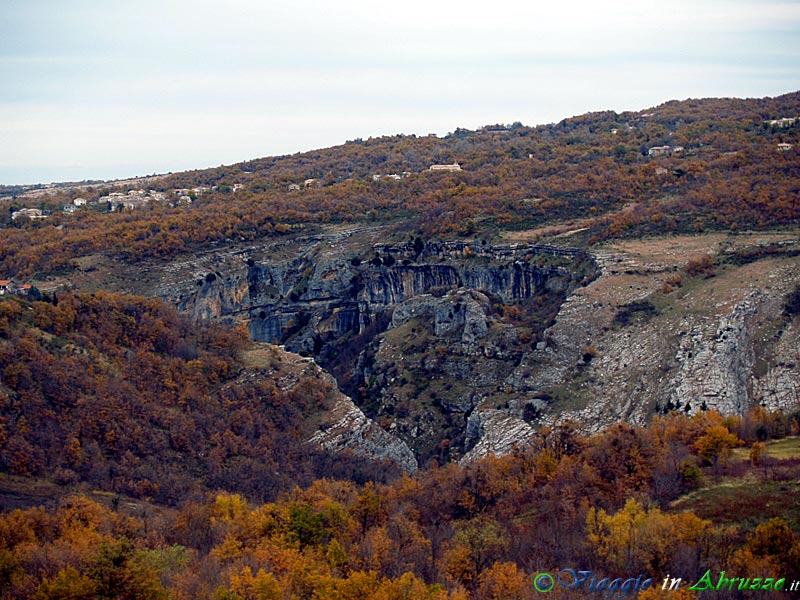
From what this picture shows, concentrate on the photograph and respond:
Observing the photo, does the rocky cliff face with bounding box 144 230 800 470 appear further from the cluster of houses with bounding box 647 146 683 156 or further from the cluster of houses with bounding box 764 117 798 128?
the cluster of houses with bounding box 764 117 798 128

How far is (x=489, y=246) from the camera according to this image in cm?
8150

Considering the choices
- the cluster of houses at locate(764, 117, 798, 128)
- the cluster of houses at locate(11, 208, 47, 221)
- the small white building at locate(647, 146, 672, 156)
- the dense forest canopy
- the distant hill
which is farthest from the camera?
the small white building at locate(647, 146, 672, 156)

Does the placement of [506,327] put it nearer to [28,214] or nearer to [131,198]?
[28,214]

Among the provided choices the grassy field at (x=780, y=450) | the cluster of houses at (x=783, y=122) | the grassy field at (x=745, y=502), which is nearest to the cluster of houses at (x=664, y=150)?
the cluster of houses at (x=783, y=122)

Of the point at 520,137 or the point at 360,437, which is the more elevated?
the point at 520,137

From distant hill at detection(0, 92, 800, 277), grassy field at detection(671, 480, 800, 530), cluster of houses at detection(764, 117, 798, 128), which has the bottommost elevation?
grassy field at detection(671, 480, 800, 530)

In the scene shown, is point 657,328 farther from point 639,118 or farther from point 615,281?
point 639,118

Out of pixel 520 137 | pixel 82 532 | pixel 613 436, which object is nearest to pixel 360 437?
pixel 613 436

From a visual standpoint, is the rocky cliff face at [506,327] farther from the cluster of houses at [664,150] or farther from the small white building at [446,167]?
the cluster of houses at [664,150]

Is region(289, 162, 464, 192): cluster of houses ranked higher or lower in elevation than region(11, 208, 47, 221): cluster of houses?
higher

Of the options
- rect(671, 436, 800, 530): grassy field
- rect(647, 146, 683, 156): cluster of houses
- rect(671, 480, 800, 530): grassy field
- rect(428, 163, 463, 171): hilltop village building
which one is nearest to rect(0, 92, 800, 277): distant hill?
rect(647, 146, 683, 156): cluster of houses

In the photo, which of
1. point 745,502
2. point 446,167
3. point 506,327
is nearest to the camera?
point 745,502

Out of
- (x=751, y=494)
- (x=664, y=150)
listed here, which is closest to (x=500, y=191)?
(x=664, y=150)

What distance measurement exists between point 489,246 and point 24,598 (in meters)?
57.5
